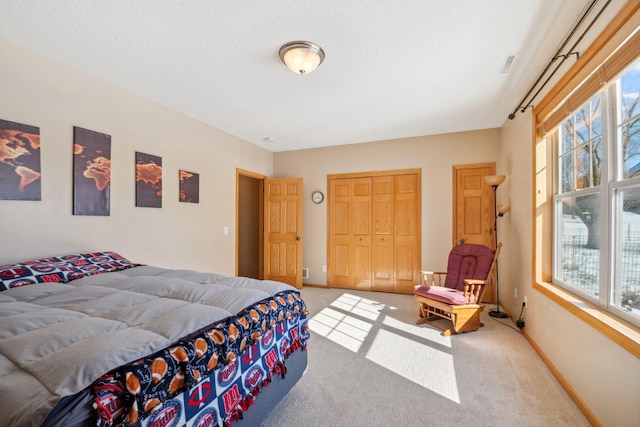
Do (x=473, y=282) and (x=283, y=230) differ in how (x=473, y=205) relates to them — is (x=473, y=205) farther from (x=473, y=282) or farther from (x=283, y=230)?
(x=283, y=230)

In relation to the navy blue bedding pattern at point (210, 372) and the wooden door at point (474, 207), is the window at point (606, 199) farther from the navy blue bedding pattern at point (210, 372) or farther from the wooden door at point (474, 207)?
the navy blue bedding pattern at point (210, 372)

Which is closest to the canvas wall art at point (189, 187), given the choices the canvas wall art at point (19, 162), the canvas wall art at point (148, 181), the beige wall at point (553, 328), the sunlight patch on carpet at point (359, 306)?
the canvas wall art at point (148, 181)

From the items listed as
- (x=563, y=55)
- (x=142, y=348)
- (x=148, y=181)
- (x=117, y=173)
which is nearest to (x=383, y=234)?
(x=563, y=55)

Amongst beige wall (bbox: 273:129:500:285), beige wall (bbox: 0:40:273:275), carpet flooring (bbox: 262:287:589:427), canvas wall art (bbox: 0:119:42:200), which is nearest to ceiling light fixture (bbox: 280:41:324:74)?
beige wall (bbox: 0:40:273:275)

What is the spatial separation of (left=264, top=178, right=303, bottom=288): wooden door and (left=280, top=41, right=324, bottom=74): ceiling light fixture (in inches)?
110

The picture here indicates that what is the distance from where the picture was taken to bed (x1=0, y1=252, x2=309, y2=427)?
2.70ft

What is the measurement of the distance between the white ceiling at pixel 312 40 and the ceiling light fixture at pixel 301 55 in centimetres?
5

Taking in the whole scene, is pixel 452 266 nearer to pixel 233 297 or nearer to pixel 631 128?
pixel 631 128

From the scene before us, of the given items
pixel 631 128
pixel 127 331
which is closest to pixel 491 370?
pixel 631 128

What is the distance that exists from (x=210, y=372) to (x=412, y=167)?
416cm

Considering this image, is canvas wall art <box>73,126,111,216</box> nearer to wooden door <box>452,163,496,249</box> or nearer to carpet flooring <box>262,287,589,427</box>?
carpet flooring <box>262,287,589,427</box>

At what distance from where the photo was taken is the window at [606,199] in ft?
5.27

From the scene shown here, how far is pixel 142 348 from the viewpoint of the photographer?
1.02 metres

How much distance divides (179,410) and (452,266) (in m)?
3.36
